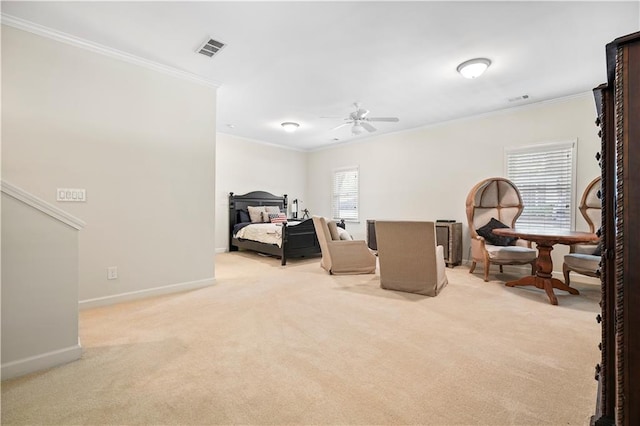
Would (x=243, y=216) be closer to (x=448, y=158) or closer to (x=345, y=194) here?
(x=345, y=194)

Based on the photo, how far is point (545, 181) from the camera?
15.4ft

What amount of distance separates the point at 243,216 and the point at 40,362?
202 inches

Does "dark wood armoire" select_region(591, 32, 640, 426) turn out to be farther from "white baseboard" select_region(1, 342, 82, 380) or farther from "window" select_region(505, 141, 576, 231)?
"window" select_region(505, 141, 576, 231)

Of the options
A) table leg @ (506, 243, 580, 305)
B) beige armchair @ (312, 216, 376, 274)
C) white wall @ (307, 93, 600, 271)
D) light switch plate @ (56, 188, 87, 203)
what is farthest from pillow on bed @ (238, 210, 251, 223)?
table leg @ (506, 243, 580, 305)

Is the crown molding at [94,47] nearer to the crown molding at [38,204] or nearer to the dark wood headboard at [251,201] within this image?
the crown molding at [38,204]

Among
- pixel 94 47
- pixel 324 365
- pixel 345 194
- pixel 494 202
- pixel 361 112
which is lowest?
pixel 324 365

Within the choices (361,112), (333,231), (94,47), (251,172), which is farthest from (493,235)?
(94,47)

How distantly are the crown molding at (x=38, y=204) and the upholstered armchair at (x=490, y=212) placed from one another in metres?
4.56

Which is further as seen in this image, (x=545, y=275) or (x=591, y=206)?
(x=591, y=206)

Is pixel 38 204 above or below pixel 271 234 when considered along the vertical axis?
above

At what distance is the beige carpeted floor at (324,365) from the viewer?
1.52 m

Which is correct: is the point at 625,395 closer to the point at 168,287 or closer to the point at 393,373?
the point at 393,373

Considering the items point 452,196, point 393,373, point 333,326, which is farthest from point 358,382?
point 452,196

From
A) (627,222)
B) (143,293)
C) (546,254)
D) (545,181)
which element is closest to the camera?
(627,222)
